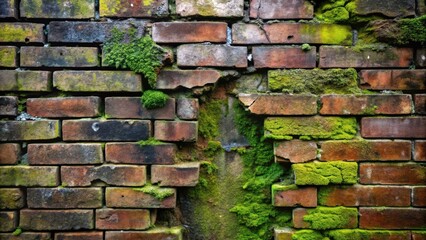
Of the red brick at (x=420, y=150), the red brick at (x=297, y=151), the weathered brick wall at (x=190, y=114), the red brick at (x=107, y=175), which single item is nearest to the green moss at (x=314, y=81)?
the weathered brick wall at (x=190, y=114)

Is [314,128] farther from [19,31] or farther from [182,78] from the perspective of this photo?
[19,31]

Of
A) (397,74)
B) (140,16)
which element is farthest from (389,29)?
(140,16)

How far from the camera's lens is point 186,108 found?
1.46m

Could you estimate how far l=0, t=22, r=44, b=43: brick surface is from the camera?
4.71 feet

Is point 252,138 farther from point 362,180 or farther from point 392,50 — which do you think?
point 392,50

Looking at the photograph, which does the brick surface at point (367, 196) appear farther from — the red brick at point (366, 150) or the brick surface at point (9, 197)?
the brick surface at point (9, 197)

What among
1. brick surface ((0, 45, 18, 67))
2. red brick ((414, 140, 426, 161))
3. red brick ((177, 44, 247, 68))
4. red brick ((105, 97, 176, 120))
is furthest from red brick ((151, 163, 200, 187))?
red brick ((414, 140, 426, 161))

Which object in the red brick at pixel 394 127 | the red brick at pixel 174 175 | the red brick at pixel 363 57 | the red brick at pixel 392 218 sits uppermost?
the red brick at pixel 363 57

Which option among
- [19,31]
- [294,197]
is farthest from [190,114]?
[19,31]

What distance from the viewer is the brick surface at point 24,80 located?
1433 millimetres

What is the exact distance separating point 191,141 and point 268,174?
409mm

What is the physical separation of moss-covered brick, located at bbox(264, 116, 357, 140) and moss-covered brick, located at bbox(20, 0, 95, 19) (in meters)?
0.99

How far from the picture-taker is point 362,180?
143 centimetres

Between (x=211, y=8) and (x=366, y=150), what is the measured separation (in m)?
0.94
